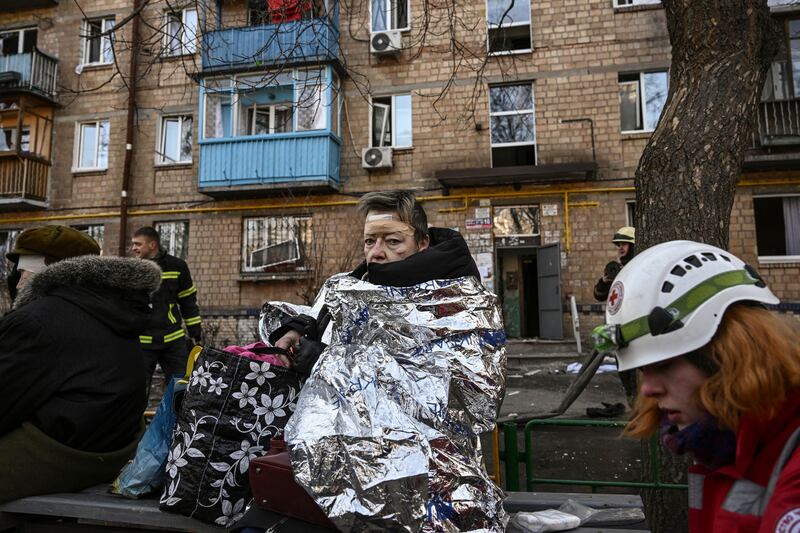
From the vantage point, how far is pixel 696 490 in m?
1.13

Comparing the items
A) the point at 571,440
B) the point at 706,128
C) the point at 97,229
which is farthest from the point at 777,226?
the point at 97,229

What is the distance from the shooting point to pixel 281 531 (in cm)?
149

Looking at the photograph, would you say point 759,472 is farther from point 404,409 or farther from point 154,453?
point 154,453

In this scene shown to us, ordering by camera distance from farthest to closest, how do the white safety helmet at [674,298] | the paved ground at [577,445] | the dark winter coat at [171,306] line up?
the dark winter coat at [171,306] → the paved ground at [577,445] → the white safety helmet at [674,298]

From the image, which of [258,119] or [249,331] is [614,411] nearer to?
[249,331]

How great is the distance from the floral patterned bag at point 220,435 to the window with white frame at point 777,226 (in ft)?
39.6

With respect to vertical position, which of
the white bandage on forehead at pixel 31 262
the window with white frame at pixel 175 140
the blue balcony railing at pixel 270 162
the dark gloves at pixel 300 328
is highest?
the window with white frame at pixel 175 140

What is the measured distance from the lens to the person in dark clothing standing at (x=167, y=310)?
16.6 ft

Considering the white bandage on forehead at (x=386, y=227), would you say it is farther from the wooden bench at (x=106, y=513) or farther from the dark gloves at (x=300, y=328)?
the wooden bench at (x=106, y=513)

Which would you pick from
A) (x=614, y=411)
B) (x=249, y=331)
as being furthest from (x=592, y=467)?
(x=249, y=331)

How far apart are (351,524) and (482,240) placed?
10494 millimetres

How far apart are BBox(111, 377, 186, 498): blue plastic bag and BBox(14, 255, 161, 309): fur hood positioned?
1.80ft

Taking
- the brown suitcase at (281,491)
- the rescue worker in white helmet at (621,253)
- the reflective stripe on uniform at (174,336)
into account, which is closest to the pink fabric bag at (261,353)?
the brown suitcase at (281,491)

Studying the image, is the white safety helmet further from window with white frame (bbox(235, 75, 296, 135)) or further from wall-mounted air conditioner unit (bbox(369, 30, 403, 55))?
window with white frame (bbox(235, 75, 296, 135))
